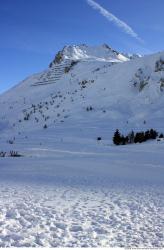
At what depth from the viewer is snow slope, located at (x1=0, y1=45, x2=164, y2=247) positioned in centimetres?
474

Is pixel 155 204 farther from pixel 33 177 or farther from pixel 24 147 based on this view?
pixel 24 147

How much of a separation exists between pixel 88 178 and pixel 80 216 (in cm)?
285

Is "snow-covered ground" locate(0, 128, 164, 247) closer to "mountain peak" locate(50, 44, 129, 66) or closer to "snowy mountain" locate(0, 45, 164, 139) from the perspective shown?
"snowy mountain" locate(0, 45, 164, 139)

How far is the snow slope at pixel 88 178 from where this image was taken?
187 inches

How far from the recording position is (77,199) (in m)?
Answer: 6.37

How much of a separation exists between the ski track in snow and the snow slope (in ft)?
0.04

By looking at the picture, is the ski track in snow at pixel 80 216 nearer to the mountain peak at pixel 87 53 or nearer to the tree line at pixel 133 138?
the tree line at pixel 133 138

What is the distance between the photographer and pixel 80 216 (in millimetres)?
5375

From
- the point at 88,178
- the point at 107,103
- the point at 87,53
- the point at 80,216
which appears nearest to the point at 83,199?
the point at 80,216

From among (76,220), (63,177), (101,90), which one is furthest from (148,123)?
(76,220)

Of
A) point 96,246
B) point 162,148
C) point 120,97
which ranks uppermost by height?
point 120,97

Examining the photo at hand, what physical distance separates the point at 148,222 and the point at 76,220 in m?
1.03

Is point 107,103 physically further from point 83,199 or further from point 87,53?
point 87,53

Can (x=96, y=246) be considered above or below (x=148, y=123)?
below
